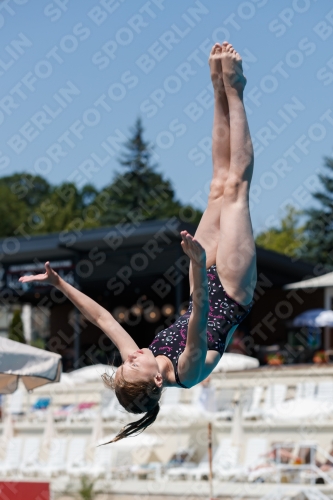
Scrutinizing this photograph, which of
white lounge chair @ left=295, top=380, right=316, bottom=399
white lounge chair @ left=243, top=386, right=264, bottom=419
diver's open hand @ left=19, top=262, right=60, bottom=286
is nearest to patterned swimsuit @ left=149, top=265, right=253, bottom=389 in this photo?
diver's open hand @ left=19, top=262, right=60, bottom=286

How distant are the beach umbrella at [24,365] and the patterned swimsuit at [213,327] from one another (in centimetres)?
223

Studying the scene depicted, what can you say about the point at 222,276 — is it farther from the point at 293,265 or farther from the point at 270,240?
the point at 270,240

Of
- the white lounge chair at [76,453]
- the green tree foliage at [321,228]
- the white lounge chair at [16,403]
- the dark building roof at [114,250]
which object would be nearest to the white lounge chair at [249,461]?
the white lounge chair at [76,453]

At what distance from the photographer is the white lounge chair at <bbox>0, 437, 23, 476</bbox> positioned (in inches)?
499

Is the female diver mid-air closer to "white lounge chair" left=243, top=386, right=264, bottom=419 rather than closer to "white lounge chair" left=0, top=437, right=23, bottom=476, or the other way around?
"white lounge chair" left=243, top=386, right=264, bottom=419

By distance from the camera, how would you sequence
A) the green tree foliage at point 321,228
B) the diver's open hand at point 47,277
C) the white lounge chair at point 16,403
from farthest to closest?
1. the green tree foliage at point 321,228
2. the white lounge chair at point 16,403
3. the diver's open hand at point 47,277

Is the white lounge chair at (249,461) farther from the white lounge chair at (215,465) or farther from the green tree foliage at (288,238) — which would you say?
the green tree foliage at (288,238)

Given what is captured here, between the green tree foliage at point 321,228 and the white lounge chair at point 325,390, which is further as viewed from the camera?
the green tree foliage at point 321,228

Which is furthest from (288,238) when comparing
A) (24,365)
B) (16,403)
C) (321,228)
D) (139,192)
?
(24,365)

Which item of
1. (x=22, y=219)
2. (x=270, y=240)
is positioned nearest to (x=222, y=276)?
(x=270, y=240)

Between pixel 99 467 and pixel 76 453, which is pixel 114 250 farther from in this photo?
pixel 99 467

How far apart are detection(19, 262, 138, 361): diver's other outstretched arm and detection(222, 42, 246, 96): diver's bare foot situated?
1.61 m

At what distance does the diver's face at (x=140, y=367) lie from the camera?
4.46 m

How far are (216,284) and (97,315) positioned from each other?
0.82 meters
